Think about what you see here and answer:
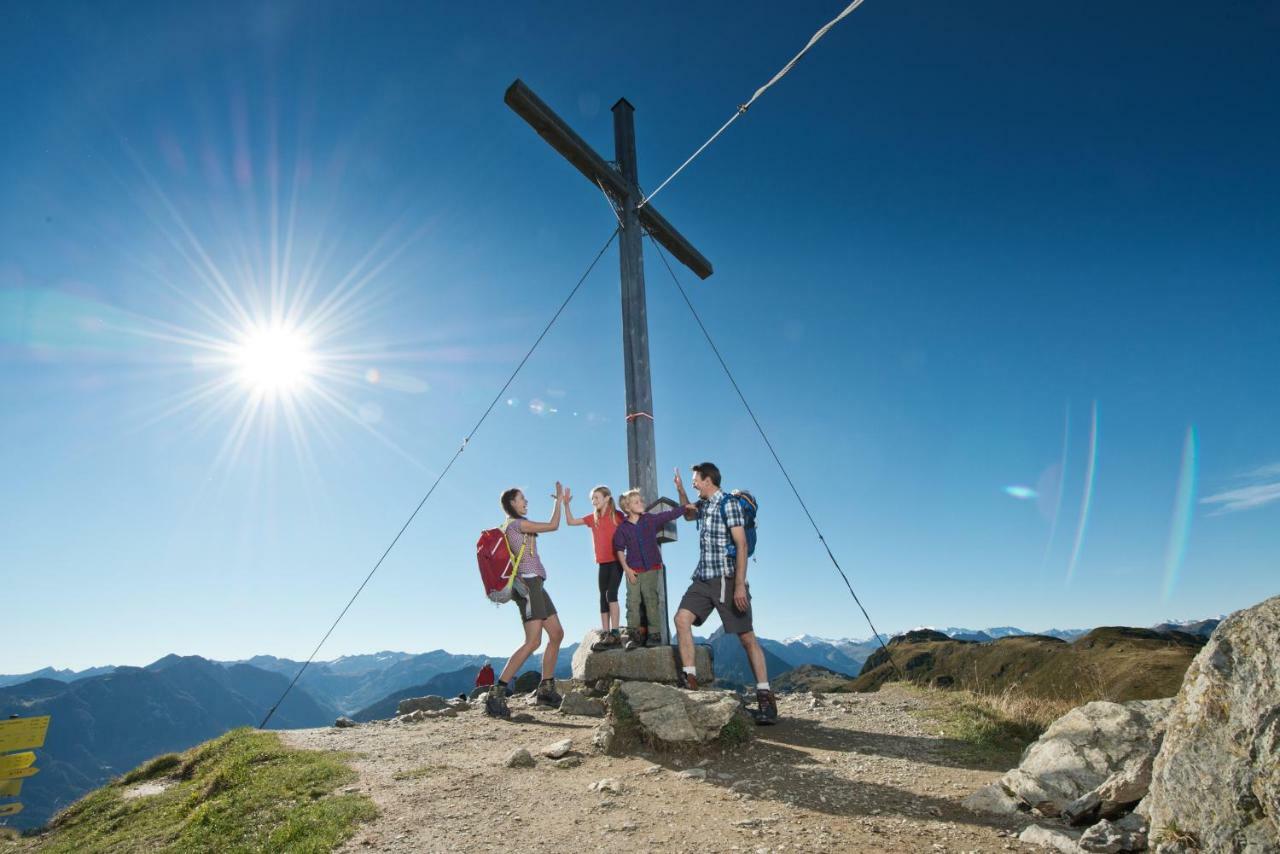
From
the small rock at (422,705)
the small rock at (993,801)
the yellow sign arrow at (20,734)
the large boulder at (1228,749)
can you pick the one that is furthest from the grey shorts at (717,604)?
the yellow sign arrow at (20,734)

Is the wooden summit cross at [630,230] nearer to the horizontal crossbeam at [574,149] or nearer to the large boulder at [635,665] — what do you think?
the horizontal crossbeam at [574,149]

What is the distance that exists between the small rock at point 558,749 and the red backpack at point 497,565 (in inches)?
103

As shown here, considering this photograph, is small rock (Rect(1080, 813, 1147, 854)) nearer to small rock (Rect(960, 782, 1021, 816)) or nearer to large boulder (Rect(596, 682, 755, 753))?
small rock (Rect(960, 782, 1021, 816))

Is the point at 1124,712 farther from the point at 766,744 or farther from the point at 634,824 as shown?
A: the point at 634,824

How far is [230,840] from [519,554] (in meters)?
4.12

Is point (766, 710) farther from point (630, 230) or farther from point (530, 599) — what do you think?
point (630, 230)

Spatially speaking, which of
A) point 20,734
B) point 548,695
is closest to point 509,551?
point 548,695

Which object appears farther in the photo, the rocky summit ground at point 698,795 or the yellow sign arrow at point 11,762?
the yellow sign arrow at point 11,762

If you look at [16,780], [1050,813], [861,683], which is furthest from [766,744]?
[861,683]

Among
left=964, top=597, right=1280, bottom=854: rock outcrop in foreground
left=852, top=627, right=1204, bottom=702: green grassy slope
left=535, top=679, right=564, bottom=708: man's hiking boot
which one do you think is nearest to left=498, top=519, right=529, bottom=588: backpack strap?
left=535, top=679, right=564, bottom=708: man's hiking boot

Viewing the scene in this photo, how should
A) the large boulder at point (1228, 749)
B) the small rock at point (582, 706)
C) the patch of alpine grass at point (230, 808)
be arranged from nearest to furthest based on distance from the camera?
the large boulder at point (1228, 749) < the patch of alpine grass at point (230, 808) < the small rock at point (582, 706)

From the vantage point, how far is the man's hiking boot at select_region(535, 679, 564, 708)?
8.76 metres

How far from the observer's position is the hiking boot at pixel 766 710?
21.8 feet

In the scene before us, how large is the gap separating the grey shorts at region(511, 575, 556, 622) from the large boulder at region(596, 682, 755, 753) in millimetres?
2417
